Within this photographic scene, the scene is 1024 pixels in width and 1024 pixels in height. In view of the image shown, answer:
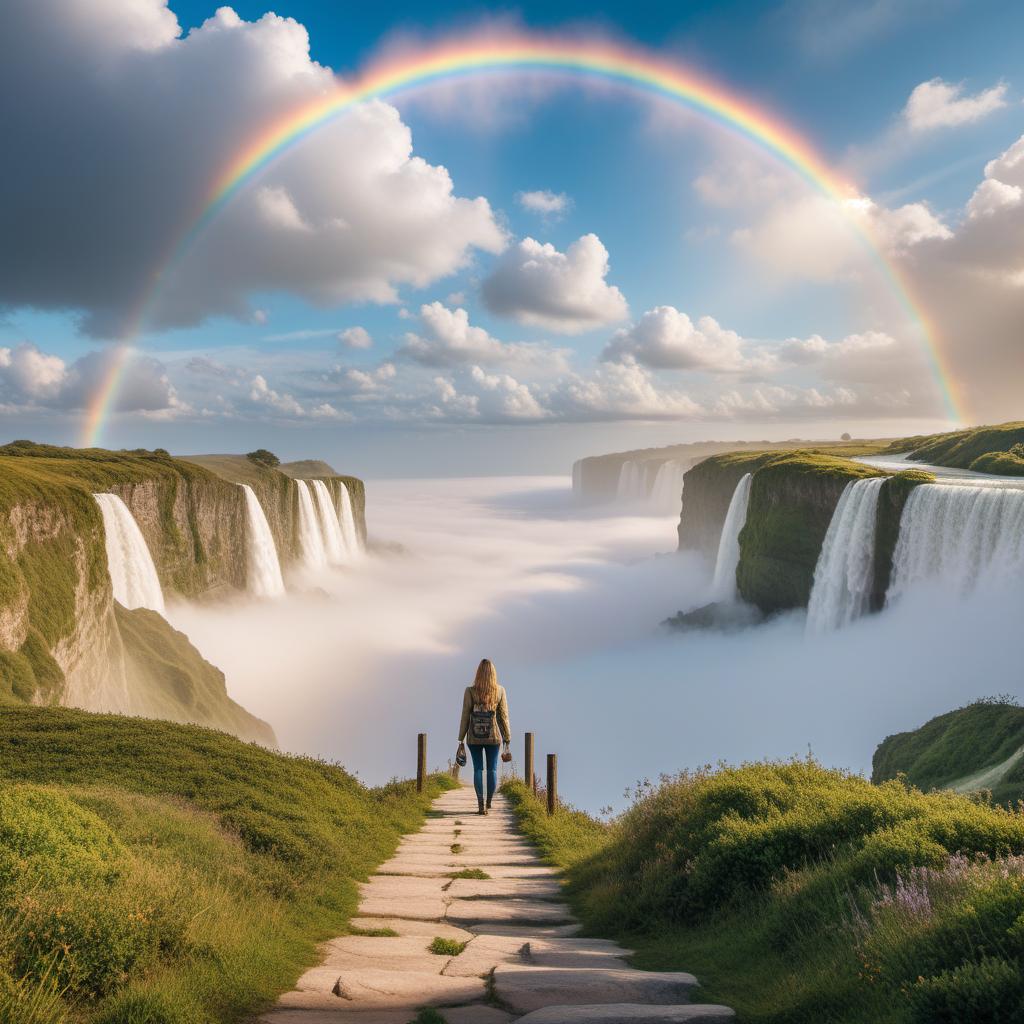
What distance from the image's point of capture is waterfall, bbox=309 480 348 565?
10425 centimetres

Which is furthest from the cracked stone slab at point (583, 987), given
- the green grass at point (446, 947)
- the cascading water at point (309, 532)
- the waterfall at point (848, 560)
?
the cascading water at point (309, 532)

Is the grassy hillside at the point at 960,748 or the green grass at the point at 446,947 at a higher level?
the green grass at the point at 446,947

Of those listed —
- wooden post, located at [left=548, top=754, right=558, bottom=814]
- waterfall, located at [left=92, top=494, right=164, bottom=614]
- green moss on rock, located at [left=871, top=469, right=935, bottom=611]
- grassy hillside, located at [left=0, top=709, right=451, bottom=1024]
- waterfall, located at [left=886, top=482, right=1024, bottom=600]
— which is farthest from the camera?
green moss on rock, located at [left=871, top=469, right=935, bottom=611]

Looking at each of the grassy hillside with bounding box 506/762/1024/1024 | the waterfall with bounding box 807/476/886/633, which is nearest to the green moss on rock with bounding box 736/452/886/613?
the waterfall with bounding box 807/476/886/633

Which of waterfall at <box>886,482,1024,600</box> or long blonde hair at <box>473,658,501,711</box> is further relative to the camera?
waterfall at <box>886,482,1024,600</box>

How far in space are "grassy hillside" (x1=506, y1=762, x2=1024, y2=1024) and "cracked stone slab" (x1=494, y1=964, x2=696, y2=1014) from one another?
265 mm

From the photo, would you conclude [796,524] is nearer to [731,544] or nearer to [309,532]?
[731,544]

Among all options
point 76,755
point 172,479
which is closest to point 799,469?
point 172,479

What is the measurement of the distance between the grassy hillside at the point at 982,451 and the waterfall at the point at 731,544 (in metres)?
20.6

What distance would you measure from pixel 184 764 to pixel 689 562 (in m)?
110

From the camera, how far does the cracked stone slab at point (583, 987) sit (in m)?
5.73

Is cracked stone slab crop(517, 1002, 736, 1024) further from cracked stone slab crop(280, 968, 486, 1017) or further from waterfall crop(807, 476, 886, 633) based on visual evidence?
waterfall crop(807, 476, 886, 633)

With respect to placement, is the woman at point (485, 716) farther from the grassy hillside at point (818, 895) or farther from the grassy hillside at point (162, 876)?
the grassy hillside at point (818, 895)

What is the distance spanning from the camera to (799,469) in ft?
219
